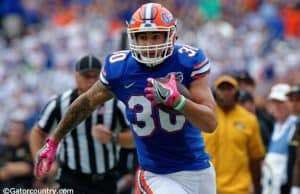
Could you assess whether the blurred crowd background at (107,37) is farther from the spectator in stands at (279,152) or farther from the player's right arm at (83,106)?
the player's right arm at (83,106)

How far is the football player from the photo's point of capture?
6180 millimetres

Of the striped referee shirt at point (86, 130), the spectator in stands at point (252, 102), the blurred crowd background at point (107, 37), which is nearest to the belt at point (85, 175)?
the striped referee shirt at point (86, 130)

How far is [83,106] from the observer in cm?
671

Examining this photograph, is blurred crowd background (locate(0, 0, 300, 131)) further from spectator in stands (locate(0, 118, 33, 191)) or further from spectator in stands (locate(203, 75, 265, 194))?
spectator in stands (locate(203, 75, 265, 194))

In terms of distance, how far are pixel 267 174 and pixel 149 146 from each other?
301 cm

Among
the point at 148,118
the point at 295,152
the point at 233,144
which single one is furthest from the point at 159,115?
the point at 295,152

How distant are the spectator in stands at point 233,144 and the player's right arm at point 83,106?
6.16ft

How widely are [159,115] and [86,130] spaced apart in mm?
1791

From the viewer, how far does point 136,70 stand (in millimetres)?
6324

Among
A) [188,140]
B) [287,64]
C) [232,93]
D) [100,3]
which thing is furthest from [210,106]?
[100,3]

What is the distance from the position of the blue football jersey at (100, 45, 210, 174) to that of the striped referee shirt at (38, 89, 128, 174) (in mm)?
1471

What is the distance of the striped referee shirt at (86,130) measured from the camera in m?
7.98

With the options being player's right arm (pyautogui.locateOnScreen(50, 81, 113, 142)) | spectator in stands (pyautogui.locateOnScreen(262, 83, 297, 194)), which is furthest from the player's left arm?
spectator in stands (pyautogui.locateOnScreen(262, 83, 297, 194))

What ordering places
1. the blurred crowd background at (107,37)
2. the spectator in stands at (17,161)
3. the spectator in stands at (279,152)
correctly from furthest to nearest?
the blurred crowd background at (107,37) → the spectator in stands at (17,161) → the spectator in stands at (279,152)
